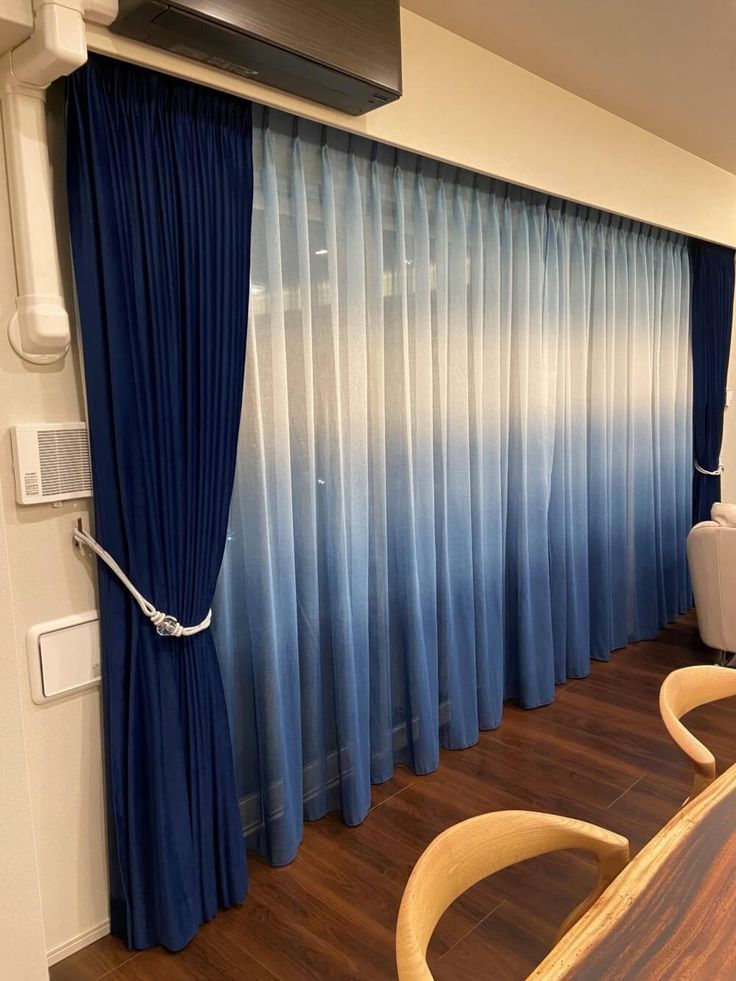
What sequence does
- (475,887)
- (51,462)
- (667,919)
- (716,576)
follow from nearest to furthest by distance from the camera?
(667,919), (51,462), (475,887), (716,576)

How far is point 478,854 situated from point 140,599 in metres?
1.10

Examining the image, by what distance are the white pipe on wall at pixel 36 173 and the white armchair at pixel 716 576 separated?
10.3 feet

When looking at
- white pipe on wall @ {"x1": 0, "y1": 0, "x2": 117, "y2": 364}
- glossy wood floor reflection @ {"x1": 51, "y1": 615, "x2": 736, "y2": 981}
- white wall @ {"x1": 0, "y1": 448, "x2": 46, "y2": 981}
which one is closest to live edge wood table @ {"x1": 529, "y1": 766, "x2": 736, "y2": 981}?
glossy wood floor reflection @ {"x1": 51, "y1": 615, "x2": 736, "y2": 981}

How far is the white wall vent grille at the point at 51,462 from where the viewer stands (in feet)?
5.97

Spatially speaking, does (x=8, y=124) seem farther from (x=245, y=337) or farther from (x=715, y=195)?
(x=715, y=195)

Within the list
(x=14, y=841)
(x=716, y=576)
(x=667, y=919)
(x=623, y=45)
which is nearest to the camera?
(x=667, y=919)

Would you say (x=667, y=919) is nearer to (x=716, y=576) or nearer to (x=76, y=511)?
(x=76, y=511)

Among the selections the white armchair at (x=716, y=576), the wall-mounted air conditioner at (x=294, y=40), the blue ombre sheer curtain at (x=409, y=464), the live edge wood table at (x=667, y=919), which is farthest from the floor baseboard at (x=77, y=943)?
the white armchair at (x=716, y=576)

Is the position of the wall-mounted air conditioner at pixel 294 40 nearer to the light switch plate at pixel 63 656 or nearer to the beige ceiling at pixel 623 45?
the beige ceiling at pixel 623 45

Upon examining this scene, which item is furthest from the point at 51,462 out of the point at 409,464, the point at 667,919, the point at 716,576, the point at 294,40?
the point at 716,576

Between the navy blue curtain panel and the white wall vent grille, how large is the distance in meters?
0.06

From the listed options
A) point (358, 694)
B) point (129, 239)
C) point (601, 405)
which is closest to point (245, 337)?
point (129, 239)

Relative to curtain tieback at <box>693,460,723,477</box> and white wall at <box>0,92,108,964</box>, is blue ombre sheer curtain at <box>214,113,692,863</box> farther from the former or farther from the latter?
curtain tieback at <box>693,460,723,477</box>

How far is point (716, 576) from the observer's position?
3.73 metres
